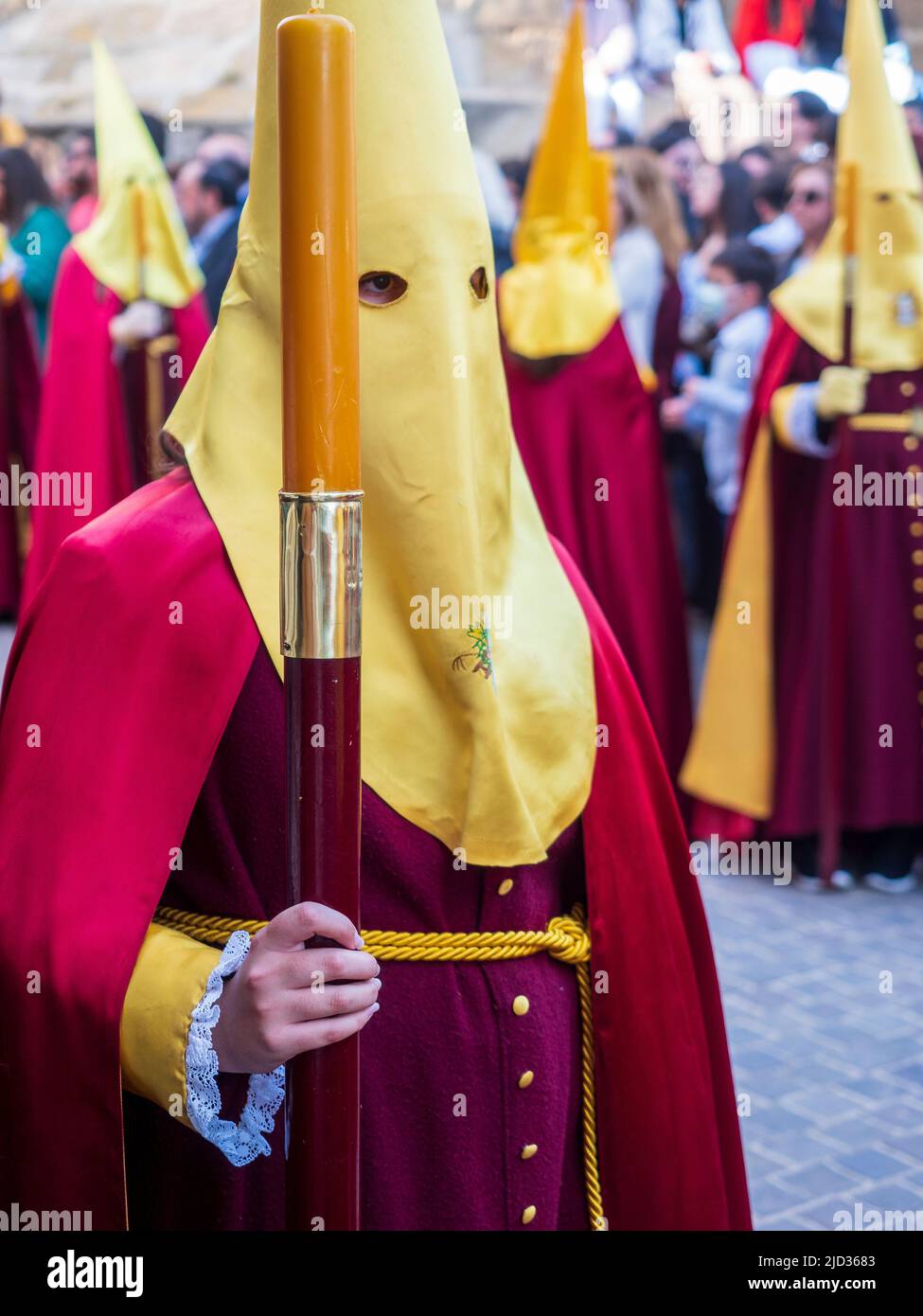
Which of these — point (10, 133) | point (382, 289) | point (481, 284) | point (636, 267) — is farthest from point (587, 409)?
point (10, 133)

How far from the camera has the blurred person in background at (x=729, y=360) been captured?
7.36 m

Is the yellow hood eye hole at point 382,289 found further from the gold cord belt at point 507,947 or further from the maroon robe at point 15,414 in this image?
the maroon robe at point 15,414

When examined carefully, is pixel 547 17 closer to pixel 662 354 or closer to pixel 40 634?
pixel 662 354

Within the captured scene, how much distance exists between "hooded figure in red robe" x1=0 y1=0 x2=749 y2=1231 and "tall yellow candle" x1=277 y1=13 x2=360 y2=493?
433 mm

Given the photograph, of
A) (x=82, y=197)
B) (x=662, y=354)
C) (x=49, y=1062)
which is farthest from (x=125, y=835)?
(x=82, y=197)

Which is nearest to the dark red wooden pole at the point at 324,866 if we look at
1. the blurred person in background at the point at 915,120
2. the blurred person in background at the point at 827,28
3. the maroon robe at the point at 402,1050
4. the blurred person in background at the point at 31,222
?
the maroon robe at the point at 402,1050

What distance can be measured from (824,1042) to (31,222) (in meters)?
7.92

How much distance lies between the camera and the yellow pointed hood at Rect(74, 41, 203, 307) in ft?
21.6

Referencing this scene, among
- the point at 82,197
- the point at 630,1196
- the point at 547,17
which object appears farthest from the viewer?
the point at 547,17

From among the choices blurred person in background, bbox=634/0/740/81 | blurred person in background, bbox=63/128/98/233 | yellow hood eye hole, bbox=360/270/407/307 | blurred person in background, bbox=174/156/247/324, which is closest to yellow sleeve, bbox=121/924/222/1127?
yellow hood eye hole, bbox=360/270/407/307

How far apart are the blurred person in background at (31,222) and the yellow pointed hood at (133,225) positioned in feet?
11.0

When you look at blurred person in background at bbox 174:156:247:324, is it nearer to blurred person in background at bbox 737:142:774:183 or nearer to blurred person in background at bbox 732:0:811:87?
blurred person in background at bbox 737:142:774:183
